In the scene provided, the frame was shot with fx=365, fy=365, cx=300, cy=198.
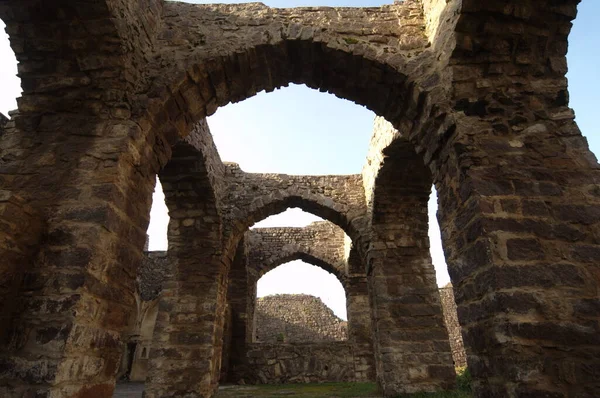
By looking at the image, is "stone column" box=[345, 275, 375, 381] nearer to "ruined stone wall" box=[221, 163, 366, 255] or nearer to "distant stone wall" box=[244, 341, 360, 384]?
"distant stone wall" box=[244, 341, 360, 384]

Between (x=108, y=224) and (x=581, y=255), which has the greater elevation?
(x=108, y=224)

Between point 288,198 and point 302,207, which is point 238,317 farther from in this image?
point 288,198

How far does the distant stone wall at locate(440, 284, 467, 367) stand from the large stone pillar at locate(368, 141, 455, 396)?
912 cm

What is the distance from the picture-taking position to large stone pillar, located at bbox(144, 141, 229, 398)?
644 centimetres

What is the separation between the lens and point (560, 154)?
312cm

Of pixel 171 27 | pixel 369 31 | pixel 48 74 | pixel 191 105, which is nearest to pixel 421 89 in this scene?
pixel 369 31

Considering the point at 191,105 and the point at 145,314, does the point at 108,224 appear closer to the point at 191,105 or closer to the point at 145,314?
the point at 191,105

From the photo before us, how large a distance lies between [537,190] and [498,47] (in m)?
1.42

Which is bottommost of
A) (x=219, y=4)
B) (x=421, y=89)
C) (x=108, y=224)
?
(x=108, y=224)

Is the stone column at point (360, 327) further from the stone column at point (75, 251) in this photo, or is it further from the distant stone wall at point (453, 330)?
the stone column at point (75, 251)

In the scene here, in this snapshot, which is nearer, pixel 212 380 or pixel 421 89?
pixel 421 89

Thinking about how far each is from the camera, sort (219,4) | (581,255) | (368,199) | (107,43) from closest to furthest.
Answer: (581,255), (107,43), (219,4), (368,199)

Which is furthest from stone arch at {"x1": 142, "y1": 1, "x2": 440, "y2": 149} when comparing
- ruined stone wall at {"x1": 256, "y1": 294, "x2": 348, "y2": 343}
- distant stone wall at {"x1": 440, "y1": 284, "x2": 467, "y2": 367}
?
ruined stone wall at {"x1": 256, "y1": 294, "x2": 348, "y2": 343}

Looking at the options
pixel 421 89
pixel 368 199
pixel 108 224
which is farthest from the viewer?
pixel 368 199
